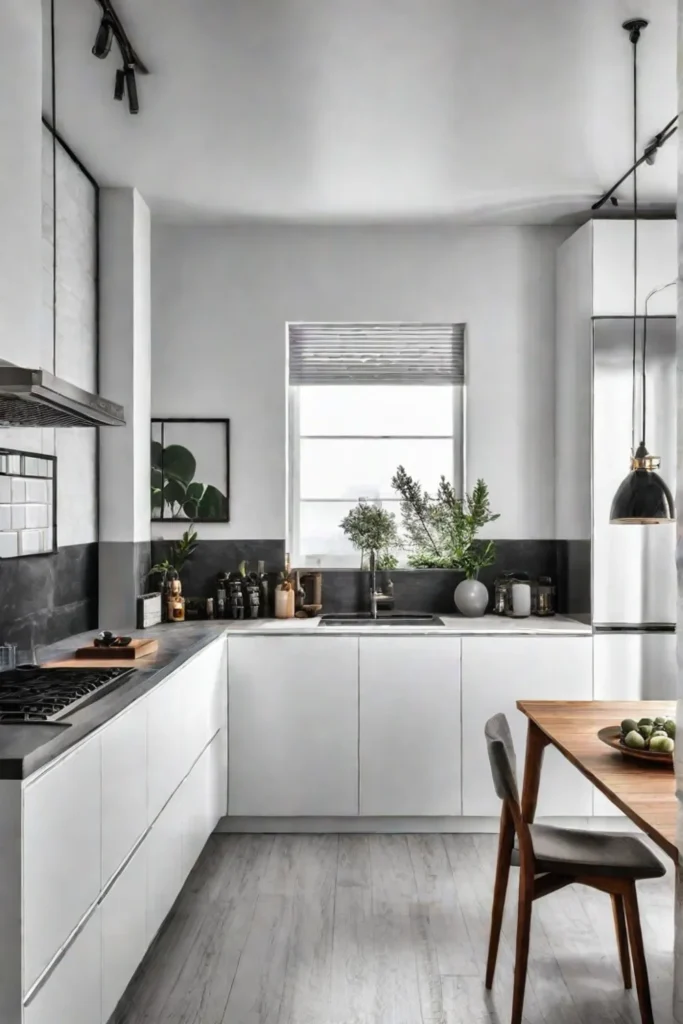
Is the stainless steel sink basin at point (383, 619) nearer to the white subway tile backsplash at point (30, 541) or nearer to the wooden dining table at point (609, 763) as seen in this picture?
the wooden dining table at point (609, 763)

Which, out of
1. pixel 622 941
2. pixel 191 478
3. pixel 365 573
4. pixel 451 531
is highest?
pixel 191 478

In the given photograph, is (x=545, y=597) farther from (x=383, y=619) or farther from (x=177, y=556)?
(x=177, y=556)

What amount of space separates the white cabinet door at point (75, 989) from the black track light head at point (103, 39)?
2.44m

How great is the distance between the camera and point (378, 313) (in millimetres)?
4570

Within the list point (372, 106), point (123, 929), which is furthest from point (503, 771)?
point (372, 106)

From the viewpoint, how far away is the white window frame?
15.3 feet

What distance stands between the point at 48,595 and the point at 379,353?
2173 millimetres

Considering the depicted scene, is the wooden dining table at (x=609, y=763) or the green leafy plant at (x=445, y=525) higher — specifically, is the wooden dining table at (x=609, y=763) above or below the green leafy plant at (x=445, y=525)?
below

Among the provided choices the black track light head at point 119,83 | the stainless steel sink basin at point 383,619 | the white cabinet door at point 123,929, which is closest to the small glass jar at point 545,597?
the stainless steel sink basin at point 383,619

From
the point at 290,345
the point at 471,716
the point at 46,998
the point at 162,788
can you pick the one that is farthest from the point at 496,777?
the point at 290,345

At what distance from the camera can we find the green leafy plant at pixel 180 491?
4496 millimetres

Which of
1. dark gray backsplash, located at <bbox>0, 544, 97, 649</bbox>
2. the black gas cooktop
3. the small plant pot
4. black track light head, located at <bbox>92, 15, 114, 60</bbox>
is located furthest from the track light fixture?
the small plant pot

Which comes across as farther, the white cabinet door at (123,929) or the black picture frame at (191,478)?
the black picture frame at (191,478)

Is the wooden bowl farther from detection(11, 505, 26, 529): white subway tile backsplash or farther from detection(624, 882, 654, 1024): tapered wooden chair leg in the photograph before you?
detection(11, 505, 26, 529): white subway tile backsplash
